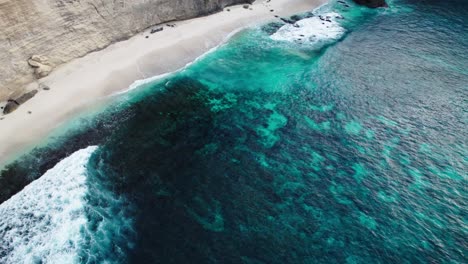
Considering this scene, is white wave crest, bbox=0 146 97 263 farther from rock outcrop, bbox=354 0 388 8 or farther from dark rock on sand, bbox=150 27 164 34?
rock outcrop, bbox=354 0 388 8

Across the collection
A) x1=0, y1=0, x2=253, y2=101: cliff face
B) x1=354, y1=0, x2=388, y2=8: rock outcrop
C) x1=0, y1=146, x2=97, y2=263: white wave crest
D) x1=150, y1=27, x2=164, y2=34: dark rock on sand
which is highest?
x1=0, y1=0, x2=253, y2=101: cliff face

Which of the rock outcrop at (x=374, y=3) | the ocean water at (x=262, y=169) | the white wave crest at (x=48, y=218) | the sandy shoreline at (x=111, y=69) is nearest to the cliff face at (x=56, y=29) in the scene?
the sandy shoreline at (x=111, y=69)

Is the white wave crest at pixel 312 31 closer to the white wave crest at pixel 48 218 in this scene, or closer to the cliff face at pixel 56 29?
the cliff face at pixel 56 29

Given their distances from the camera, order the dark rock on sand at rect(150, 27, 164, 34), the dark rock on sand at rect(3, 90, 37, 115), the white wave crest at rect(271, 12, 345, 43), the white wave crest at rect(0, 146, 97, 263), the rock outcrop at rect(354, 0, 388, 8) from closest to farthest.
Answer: the white wave crest at rect(0, 146, 97, 263) < the dark rock on sand at rect(3, 90, 37, 115) < the dark rock on sand at rect(150, 27, 164, 34) < the white wave crest at rect(271, 12, 345, 43) < the rock outcrop at rect(354, 0, 388, 8)

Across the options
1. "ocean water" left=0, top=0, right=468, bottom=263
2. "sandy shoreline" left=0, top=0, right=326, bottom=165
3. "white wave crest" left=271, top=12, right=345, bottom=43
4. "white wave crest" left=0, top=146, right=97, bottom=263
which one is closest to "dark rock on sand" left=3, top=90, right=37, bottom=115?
"sandy shoreline" left=0, top=0, right=326, bottom=165

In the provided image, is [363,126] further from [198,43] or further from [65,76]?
[65,76]

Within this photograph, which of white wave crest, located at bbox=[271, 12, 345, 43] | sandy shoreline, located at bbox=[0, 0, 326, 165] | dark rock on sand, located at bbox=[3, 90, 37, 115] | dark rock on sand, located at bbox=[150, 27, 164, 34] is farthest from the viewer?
white wave crest, located at bbox=[271, 12, 345, 43]
